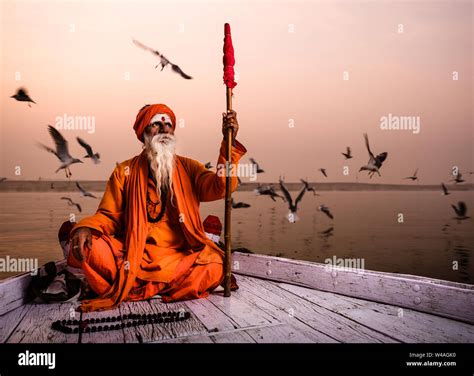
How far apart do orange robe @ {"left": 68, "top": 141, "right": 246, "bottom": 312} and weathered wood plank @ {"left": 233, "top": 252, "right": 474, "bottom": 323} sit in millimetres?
445

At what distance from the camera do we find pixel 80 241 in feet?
9.39

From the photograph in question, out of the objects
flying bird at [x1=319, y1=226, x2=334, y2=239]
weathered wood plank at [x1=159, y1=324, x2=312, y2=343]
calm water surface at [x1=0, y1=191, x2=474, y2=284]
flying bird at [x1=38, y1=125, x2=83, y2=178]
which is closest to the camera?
weathered wood plank at [x1=159, y1=324, x2=312, y2=343]

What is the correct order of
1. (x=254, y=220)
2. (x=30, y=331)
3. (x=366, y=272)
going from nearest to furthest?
(x=30, y=331) < (x=366, y=272) < (x=254, y=220)

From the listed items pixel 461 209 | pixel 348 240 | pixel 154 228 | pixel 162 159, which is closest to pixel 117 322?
pixel 154 228

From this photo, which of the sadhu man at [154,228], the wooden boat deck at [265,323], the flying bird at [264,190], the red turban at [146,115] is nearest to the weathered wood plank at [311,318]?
the wooden boat deck at [265,323]

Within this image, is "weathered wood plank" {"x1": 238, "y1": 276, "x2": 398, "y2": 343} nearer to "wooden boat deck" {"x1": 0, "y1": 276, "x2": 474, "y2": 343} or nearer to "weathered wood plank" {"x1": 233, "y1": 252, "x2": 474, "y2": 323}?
"wooden boat deck" {"x1": 0, "y1": 276, "x2": 474, "y2": 343}

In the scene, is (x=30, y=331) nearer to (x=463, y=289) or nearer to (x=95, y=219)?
(x=95, y=219)

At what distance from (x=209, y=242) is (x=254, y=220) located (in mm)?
6374

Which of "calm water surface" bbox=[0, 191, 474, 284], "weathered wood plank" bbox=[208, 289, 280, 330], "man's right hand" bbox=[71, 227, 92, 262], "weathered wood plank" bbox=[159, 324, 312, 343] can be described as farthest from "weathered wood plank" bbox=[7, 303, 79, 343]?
"calm water surface" bbox=[0, 191, 474, 284]

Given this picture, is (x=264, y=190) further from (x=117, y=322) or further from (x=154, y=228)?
(x=117, y=322)

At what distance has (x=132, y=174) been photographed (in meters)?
3.26

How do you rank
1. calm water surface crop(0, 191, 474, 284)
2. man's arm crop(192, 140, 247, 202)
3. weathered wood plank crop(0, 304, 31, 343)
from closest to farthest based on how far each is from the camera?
weathered wood plank crop(0, 304, 31, 343) → man's arm crop(192, 140, 247, 202) → calm water surface crop(0, 191, 474, 284)

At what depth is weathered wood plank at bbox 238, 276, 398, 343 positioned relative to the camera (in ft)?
7.29

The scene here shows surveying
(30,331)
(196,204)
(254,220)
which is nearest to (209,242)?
(196,204)
